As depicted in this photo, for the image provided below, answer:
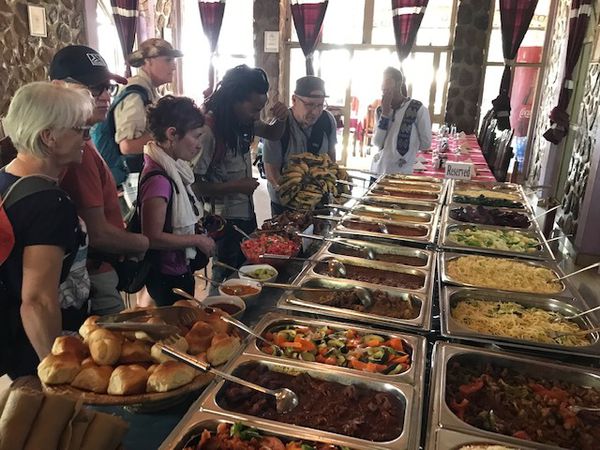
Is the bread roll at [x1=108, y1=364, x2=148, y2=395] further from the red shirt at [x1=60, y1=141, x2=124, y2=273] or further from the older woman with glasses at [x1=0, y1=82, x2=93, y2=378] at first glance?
the red shirt at [x1=60, y1=141, x2=124, y2=273]

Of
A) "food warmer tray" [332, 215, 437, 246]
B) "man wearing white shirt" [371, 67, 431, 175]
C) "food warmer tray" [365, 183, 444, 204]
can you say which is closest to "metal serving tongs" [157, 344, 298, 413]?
"food warmer tray" [332, 215, 437, 246]

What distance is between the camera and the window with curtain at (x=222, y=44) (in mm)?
8406

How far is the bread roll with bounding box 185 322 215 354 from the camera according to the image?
1.19m

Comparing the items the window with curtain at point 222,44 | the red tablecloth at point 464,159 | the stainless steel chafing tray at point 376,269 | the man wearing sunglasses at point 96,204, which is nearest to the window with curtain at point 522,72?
the red tablecloth at point 464,159

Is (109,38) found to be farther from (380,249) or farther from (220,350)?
(220,350)

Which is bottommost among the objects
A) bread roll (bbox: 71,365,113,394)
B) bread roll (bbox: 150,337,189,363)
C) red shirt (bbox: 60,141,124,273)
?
bread roll (bbox: 71,365,113,394)

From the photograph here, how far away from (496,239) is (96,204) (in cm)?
176

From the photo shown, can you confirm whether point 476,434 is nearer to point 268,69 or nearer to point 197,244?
point 197,244

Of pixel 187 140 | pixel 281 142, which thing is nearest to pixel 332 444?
pixel 187 140

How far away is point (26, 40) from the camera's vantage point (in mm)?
4145

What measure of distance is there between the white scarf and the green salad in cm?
120

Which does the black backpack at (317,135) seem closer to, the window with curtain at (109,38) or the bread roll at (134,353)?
the bread roll at (134,353)

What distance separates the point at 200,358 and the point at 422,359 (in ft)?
1.88

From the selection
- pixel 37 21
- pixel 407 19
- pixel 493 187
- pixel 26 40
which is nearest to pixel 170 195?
pixel 493 187
